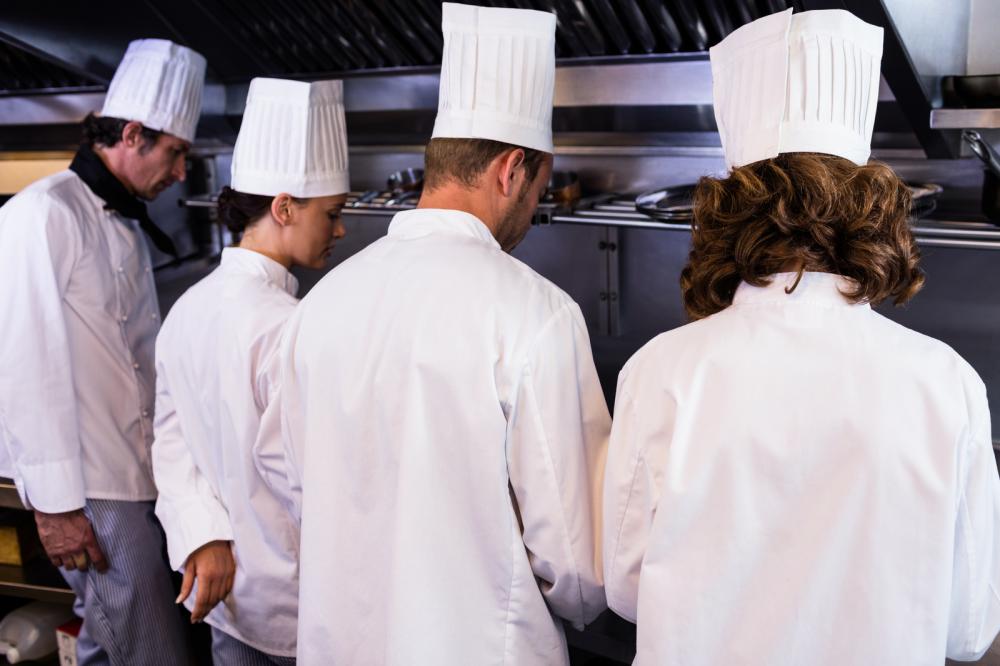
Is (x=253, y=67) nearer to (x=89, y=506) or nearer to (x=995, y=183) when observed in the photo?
(x=89, y=506)

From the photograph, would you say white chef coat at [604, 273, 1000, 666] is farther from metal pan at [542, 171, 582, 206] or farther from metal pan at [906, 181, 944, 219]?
metal pan at [542, 171, 582, 206]

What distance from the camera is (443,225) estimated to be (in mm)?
1146

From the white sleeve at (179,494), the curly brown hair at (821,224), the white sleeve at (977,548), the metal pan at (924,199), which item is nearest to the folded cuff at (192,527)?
the white sleeve at (179,494)

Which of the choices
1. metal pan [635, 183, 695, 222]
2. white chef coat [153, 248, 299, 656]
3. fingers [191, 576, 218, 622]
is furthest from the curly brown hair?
fingers [191, 576, 218, 622]

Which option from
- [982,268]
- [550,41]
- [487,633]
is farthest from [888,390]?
[982,268]

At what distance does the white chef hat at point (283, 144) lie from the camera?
1494mm

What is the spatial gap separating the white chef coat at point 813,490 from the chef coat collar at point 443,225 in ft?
1.06

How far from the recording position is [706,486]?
0.89 meters

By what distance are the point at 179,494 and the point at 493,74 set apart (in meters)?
0.85

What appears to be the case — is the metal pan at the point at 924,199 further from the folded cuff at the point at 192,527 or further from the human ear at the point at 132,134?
the human ear at the point at 132,134

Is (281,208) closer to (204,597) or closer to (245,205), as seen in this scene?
(245,205)

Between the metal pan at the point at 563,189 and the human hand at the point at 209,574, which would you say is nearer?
the human hand at the point at 209,574

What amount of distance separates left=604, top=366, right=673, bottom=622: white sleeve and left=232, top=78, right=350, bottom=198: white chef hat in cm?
76

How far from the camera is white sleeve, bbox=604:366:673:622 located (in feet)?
3.11
